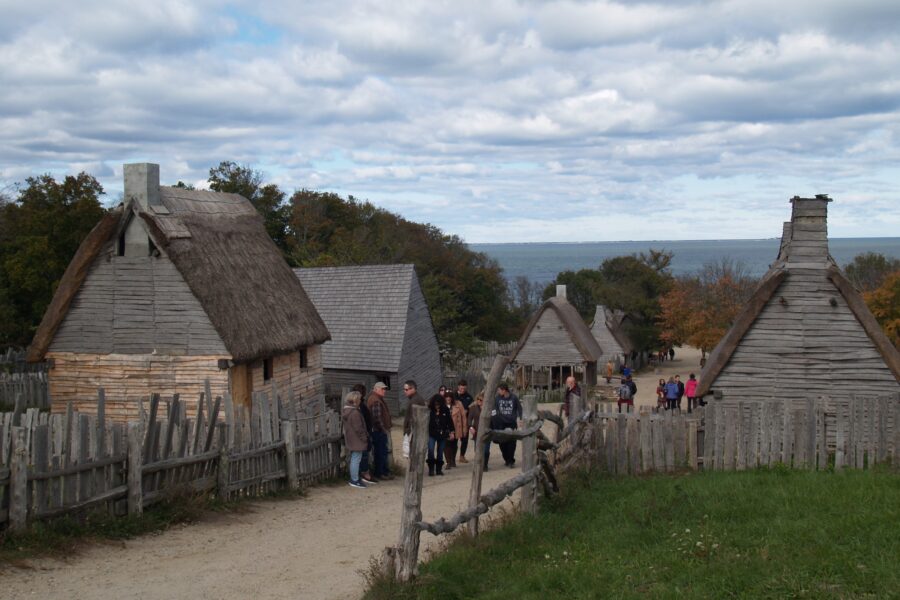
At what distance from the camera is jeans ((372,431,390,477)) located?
1568 centimetres

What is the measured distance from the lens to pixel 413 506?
7500 millimetres

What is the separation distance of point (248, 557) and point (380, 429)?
568cm

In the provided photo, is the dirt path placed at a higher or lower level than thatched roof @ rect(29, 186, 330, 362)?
lower

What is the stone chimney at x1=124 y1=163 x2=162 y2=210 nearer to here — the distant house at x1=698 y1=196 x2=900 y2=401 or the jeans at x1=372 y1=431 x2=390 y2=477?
the jeans at x1=372 y1=431 x2=390 y2=477

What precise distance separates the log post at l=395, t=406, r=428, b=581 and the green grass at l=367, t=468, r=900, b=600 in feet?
0.56

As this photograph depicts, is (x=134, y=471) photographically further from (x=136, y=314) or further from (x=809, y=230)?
(x=809, y=230)

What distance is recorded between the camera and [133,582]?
8562 millimetres

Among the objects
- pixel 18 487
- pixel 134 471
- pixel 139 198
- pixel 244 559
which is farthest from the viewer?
pixel 139 198

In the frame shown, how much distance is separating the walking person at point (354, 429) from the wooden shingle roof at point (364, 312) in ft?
53.4

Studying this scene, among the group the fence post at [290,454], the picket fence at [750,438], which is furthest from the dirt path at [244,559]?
the picket fence at [750,438]

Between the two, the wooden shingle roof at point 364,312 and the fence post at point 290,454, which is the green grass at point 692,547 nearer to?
the fence post at point 290,454

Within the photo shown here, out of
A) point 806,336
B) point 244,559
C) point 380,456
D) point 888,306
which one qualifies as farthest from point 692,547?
point 888,306

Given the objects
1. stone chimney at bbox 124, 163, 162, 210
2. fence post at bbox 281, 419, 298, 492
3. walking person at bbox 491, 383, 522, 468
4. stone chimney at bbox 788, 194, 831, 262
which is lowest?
fence post at bbox 281, 419, 298, 492

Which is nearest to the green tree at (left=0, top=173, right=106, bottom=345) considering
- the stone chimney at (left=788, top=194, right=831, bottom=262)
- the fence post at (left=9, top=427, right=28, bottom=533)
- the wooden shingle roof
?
the wooden shingle roof
